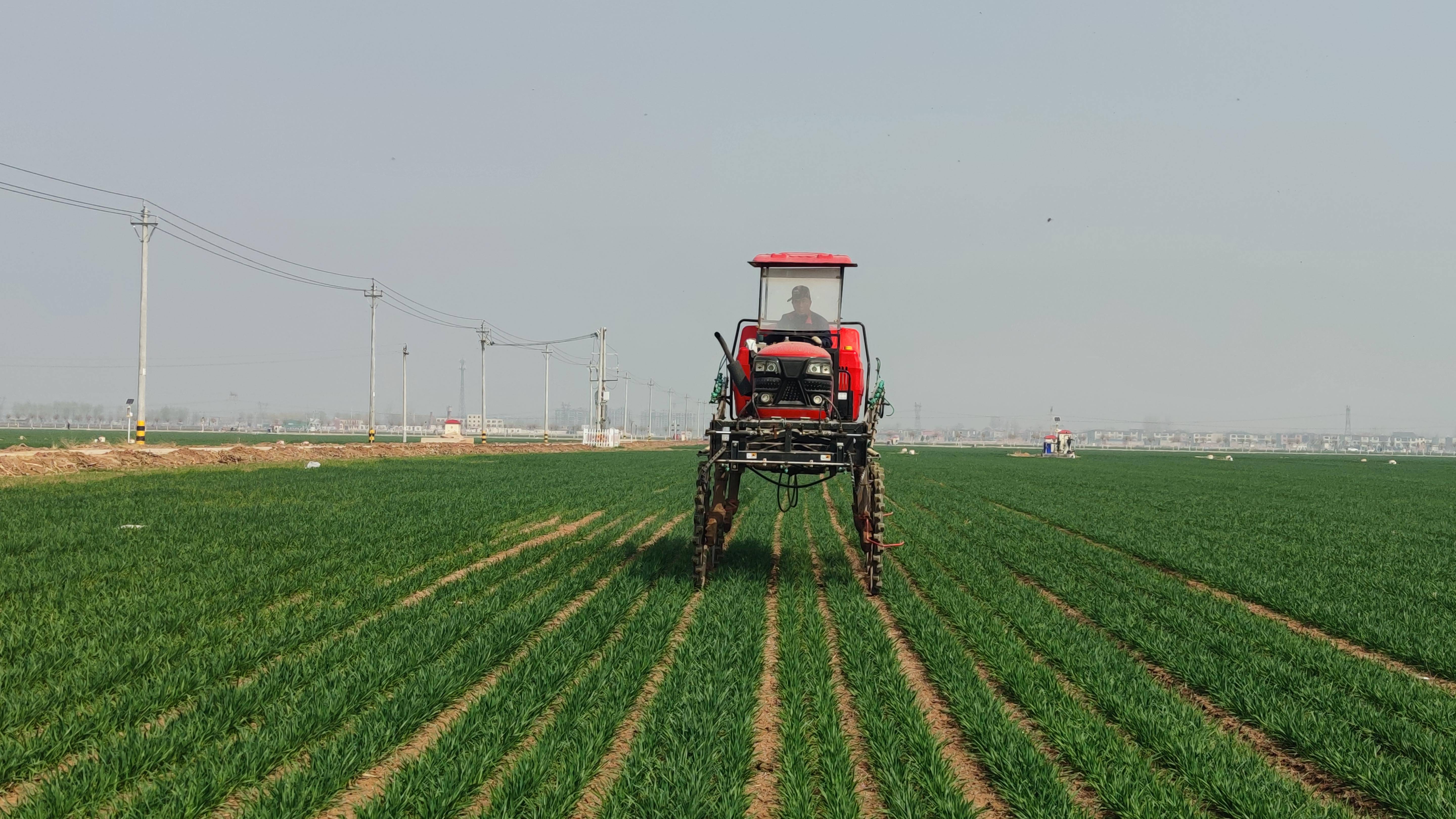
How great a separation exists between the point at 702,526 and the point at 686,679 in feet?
12.5

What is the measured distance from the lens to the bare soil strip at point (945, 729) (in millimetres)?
4742

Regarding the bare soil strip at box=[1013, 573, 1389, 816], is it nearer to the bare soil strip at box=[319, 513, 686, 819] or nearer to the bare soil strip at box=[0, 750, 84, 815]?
the bare soil strip at box=[319, 513, 686, 819]

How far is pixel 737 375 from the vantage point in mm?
10688

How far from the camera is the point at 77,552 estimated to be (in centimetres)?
1125

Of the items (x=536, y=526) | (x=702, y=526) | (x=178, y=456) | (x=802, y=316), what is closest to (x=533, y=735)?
(x=702, y=526)

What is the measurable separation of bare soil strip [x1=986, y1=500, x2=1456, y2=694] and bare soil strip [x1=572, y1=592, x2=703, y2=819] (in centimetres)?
671

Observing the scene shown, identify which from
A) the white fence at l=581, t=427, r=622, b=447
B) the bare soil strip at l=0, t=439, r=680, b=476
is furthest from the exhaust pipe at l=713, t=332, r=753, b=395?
the white fence at l=581, t=427, r=622, b=447

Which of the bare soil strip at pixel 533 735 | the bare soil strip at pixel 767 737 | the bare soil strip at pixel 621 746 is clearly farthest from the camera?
the bare soil strip at pixel 767 737

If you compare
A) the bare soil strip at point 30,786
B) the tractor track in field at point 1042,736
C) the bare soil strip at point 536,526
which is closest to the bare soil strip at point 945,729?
the tractor track in field at point 1042,736

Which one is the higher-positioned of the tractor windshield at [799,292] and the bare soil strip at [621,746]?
the tractor windshield at [799,292]

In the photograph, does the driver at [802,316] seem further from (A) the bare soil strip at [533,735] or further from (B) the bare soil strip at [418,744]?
(B) the bare soil strip at [418,744]

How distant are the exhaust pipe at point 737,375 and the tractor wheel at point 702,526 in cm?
119

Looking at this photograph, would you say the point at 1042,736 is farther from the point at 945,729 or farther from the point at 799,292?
the point at 799,292

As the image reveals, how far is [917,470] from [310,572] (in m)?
38.3
